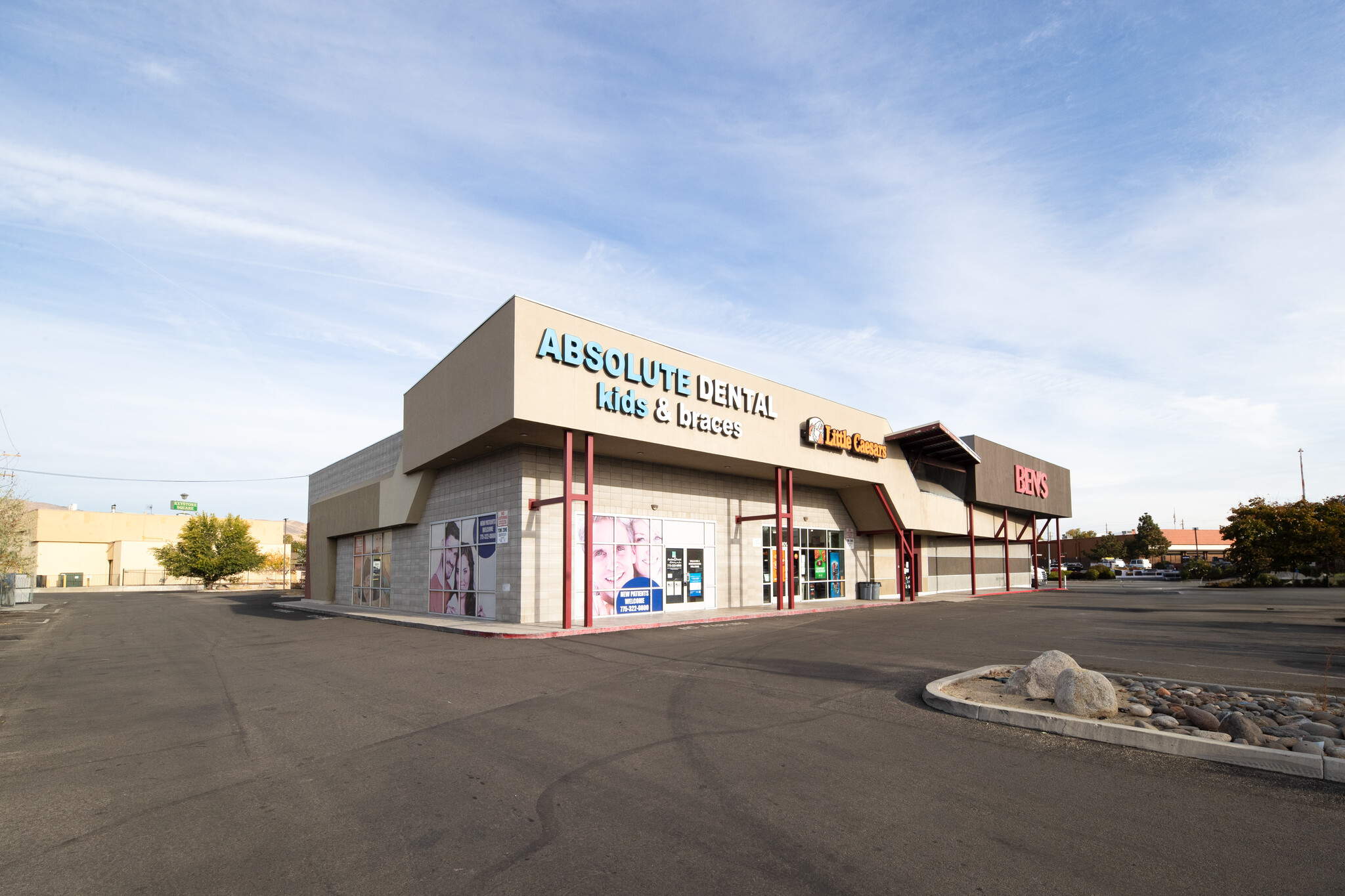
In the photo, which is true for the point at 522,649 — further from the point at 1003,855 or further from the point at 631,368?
the point at 1003,855

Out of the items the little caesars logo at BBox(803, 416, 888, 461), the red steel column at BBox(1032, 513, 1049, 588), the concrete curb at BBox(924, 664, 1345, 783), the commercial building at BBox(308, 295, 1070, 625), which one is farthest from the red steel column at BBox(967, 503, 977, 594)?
the concrete curb at BBox(924, 664, 1345, 783)

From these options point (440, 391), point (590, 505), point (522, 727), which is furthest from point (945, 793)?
point (440, 391)

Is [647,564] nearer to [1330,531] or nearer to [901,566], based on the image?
[901,566]

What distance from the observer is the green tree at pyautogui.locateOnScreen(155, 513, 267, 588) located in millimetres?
64500

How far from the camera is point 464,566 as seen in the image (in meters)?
24.4

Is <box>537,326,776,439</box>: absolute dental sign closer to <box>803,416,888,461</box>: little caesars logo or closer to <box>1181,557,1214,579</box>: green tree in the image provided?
<box>803,416,888,461</box>: little caesars logo

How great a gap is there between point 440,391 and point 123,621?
16135 millimetres

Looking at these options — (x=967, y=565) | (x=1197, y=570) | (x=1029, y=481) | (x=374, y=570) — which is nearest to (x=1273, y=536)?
(x=1197, y=570)

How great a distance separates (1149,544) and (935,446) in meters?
82.3

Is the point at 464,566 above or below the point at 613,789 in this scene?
above

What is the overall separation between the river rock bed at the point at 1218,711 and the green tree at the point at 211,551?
7235 cm

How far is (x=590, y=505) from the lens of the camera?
64.4 ft

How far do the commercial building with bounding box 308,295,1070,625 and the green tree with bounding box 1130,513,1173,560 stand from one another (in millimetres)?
75056

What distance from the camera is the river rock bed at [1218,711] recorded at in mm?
6879
